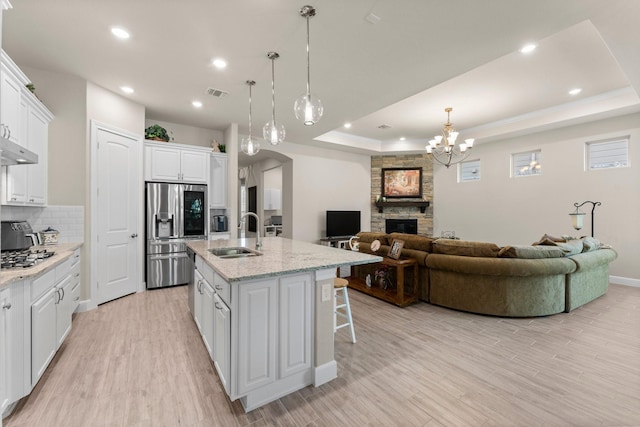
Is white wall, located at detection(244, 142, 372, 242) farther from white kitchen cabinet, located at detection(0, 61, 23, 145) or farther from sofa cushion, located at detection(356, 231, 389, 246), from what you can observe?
white kitchen cabinet, located at detection(0, 61, 23, 145)

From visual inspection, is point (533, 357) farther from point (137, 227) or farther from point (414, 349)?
point (137, 227)

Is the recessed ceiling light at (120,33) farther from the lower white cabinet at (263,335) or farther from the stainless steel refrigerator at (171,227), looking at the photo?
the lower white cabinet at (263,335)

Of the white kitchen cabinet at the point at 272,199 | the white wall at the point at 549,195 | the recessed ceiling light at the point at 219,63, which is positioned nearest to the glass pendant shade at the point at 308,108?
the recessed ceiling light at the point at 219,63

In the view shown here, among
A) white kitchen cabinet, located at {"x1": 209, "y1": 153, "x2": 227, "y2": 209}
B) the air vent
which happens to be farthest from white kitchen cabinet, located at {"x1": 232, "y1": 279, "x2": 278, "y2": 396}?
white kitchen cabinet, located at {"x1": 209, "y1": 153, "x2": 227, "y2": 209}

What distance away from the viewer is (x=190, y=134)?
18.0 feet

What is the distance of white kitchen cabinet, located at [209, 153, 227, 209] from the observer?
211 inches

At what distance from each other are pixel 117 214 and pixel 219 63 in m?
2.54

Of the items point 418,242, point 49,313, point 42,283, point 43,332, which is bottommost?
point 43,332

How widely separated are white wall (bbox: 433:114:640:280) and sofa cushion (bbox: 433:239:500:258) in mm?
3307

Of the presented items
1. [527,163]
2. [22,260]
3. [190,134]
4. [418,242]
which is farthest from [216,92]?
[527,163]

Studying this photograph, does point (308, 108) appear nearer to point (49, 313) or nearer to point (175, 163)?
point (49, 313)

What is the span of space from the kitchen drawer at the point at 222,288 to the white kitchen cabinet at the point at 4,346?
1.18m

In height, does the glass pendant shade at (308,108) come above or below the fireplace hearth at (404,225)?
above

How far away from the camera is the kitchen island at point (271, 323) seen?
1877mm
